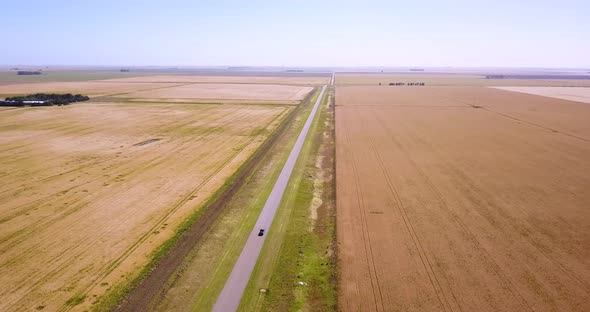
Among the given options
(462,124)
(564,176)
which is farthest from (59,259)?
(462,124)

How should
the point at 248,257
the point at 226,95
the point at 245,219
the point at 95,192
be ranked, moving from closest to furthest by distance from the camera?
the point at 248,257
the point at 245,219
the point at 95,192
the point at 226,95

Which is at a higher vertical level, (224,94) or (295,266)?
(224,94)

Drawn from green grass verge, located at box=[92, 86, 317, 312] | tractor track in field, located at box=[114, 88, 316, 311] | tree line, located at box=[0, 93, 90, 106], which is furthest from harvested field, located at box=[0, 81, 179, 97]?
green grass verge, located at box=[92, 86, 317, 312]

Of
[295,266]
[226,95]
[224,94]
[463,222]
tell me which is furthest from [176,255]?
[224,94]

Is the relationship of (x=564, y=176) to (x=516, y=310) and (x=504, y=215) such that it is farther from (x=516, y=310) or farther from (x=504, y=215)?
(x=516, y=310)

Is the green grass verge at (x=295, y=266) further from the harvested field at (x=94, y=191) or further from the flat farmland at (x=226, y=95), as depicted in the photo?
the flat farmland at (x=226, y=95)

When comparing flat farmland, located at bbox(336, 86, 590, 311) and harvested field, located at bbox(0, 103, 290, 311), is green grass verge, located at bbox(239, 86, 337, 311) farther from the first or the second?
harvested field, located at bbox(0, 103, 290, 311)

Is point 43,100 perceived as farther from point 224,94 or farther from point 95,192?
point 95,192
